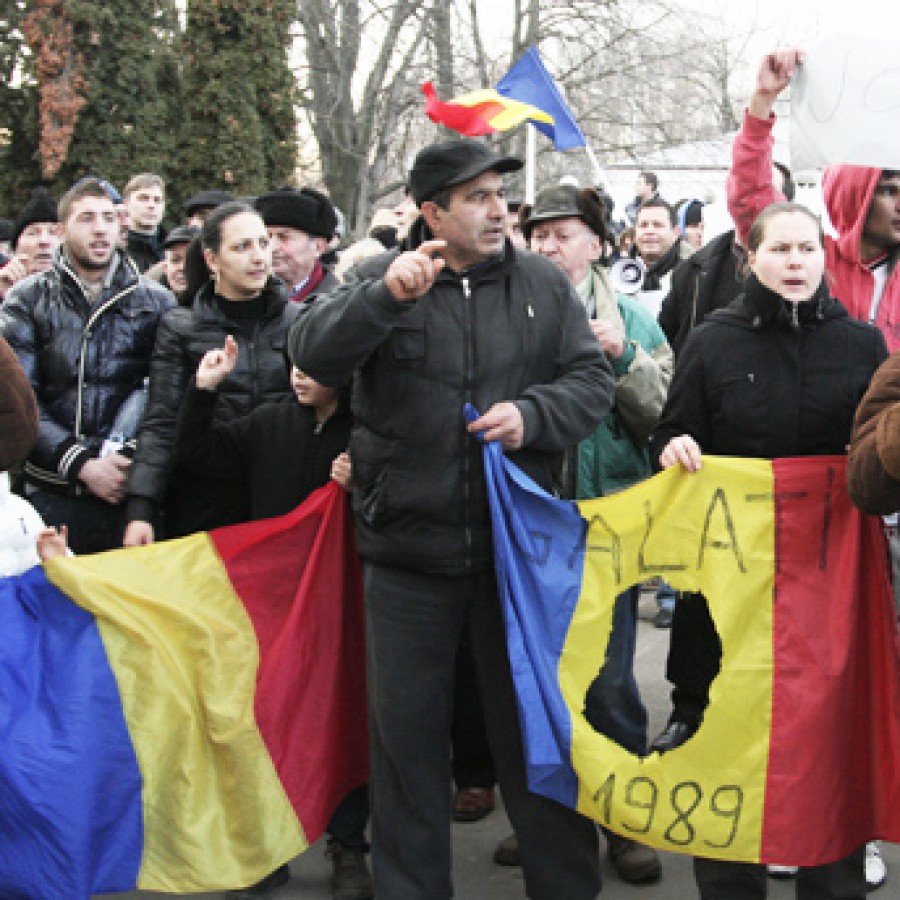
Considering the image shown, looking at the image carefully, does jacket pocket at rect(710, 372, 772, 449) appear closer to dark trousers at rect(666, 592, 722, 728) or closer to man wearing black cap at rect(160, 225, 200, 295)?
dark trousers at rect(666, 592, 722, 728)

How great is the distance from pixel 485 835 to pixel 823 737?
1.50 meters

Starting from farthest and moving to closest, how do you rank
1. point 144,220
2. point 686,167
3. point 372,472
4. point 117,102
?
point 686,167, point 117,102, point 144,220, point 372,472

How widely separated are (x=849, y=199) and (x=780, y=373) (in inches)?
36.6

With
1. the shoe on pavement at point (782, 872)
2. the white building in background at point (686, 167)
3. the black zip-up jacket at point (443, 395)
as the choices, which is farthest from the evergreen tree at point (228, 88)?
the shoe on pavement at point (782, 872)

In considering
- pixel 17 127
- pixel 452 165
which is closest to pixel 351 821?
pixel 452 165

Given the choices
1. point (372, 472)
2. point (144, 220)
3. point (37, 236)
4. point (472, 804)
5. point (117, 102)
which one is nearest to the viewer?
point (372, 472)

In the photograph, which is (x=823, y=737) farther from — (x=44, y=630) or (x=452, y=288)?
(x=44, y=630)

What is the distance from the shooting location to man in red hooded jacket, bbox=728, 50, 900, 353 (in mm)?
4410

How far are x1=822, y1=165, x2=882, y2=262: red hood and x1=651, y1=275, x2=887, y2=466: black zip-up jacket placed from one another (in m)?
0.63

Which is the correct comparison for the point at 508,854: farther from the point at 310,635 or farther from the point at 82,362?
the point at 82,362

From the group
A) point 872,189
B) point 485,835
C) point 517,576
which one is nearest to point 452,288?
point 517,576

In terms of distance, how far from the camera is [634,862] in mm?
4473

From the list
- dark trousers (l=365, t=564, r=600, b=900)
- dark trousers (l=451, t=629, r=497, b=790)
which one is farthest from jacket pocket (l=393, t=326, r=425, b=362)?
dark trousers (l=451, t=629, r=497, b=790)

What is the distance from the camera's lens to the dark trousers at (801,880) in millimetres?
3863
